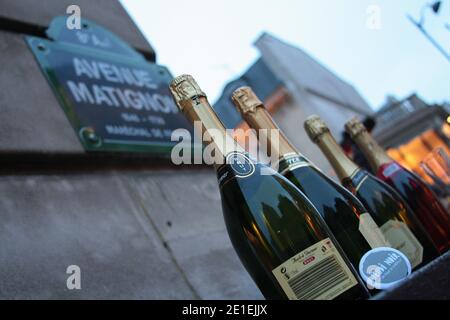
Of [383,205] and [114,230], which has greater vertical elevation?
[114,230]

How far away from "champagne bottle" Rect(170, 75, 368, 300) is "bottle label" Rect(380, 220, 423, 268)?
0.21 meters

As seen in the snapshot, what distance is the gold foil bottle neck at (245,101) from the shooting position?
1064 millimetres

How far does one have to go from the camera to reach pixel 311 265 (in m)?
0.65

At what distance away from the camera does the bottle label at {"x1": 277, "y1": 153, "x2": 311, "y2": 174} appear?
3.51 ft

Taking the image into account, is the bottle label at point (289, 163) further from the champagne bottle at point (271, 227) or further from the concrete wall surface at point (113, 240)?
the concrete wall surface at point (113, 240)

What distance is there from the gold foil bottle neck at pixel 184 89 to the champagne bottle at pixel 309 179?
179 millimetres

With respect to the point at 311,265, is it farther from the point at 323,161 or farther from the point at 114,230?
the point at 323,161

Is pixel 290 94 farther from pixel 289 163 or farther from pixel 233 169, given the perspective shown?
pixel 233 169

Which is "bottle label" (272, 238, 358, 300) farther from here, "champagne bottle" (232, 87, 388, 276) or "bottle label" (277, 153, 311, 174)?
"bottle label" (277, 153, 311, 174)

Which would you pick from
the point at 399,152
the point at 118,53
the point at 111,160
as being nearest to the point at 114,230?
the point at 111,160

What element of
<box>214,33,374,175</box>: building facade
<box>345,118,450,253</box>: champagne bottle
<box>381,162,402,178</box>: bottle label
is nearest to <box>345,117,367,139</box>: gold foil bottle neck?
<box>345,118,450,253</box>: champagne bottle

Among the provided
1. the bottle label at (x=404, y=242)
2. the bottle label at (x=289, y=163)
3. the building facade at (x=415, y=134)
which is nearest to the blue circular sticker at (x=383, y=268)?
the bottle label at (x=404, y=242)

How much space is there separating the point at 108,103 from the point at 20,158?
1.44ft
